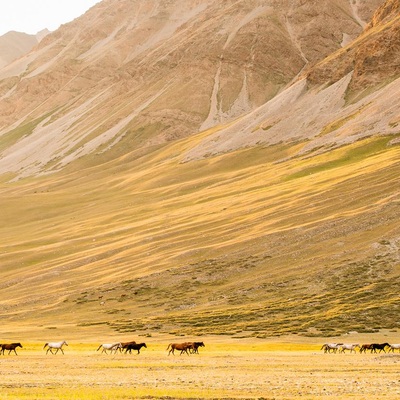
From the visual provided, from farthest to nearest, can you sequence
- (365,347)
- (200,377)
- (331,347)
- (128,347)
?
(331,347) → (365,347) → (128,347) → (200,377)

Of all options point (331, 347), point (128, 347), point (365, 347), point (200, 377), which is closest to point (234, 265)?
point (331, 347)

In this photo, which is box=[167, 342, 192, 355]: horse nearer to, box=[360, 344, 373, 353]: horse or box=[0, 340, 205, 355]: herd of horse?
box=[0, 340, 205, 355]: herd of horse

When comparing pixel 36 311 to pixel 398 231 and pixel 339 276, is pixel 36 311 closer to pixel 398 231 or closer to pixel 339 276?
pixel 339 276

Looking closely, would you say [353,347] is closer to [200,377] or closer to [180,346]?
[180,346]

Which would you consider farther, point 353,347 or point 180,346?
point 353,347

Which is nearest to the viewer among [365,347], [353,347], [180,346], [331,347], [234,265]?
[180,346]

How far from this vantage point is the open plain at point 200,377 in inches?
1070

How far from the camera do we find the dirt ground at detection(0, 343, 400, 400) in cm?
2720

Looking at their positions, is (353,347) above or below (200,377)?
below

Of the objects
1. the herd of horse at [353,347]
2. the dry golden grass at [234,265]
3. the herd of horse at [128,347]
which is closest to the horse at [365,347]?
the herd of horse at [353,347]

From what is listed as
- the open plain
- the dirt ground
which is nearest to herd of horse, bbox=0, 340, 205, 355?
the open plain

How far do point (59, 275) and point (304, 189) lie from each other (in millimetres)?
54800

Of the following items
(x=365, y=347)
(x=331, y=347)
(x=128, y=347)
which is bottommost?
(x=365, y=347)

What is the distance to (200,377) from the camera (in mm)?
33531
